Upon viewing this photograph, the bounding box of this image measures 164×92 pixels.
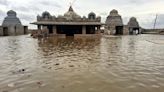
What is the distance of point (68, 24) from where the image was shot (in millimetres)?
45500

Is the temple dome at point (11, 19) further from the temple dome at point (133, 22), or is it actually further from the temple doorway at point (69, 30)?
the temple dome at point (133, 22)

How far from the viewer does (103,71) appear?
946 centimetres

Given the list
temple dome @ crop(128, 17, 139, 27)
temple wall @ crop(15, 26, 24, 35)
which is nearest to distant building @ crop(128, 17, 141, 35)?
temple dome @ crop(128, 17, 139, 27)

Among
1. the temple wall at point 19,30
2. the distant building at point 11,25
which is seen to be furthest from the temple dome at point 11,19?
the temple wall at point 19,30

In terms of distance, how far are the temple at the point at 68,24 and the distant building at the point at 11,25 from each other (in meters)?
13.9

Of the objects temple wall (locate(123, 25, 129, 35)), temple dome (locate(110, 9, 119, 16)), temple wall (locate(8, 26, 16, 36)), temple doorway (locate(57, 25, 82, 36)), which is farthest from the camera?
temple dome (locate(110, 9, 119, 16))

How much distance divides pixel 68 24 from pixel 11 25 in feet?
80.0

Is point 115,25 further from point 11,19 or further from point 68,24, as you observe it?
point 11,19

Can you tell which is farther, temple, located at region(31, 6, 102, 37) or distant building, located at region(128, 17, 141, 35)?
distant building, located at region(128, 17, 141, 35)

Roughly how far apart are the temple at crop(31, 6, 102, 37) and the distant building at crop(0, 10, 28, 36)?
1395 centimetres

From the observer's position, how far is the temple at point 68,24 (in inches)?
1785

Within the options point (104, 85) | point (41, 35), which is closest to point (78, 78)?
point (104, 85)

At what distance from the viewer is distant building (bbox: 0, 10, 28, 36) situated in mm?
62000

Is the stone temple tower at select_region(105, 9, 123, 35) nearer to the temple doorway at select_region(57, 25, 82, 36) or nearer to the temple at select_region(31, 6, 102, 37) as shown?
the temple at select_region(31, 6, 102, 37)
